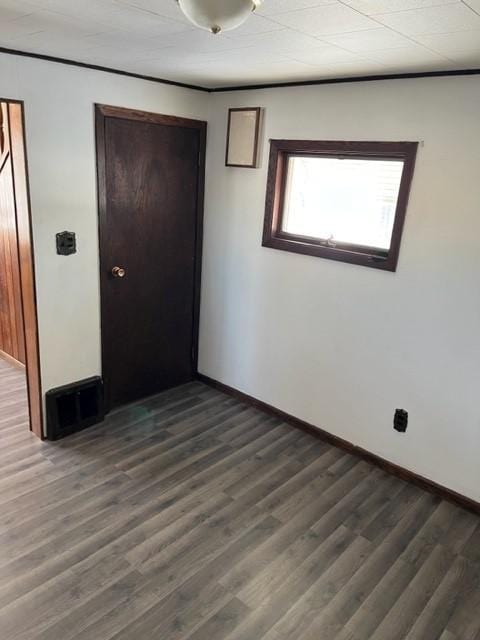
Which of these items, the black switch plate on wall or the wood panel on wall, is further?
the wood panel on wall

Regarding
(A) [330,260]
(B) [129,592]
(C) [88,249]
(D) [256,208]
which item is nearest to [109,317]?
(C) [88,249]

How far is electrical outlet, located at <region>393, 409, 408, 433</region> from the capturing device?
2721 mm

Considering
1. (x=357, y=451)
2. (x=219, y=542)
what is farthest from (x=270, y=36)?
(x=357, y=451)

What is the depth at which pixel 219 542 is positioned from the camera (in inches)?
88.4

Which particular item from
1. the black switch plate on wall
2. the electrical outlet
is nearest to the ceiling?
the black switch plate on wall

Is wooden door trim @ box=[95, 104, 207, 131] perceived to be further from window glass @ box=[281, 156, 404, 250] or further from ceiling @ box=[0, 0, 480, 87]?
window glass @ box=[281, 156, 404, 250]

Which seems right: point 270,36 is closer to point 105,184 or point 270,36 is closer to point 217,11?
point 217,11

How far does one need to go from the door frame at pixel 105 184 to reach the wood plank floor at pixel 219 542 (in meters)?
0.78

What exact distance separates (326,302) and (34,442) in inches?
78.7

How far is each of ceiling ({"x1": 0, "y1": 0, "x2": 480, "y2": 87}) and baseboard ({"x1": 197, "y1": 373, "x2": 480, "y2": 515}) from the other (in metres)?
2.13

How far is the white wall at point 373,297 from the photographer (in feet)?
7.77

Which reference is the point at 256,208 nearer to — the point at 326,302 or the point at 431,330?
the point at 326,302

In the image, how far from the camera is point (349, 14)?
1.51m

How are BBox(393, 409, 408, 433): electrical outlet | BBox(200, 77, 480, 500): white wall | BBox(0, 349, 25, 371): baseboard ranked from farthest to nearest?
BBox(0, 349, 25, 371): baseboard < BBox(393, 409, 408, 433): electrical outlet < BBox(200, 77, 480, 500): white wall
